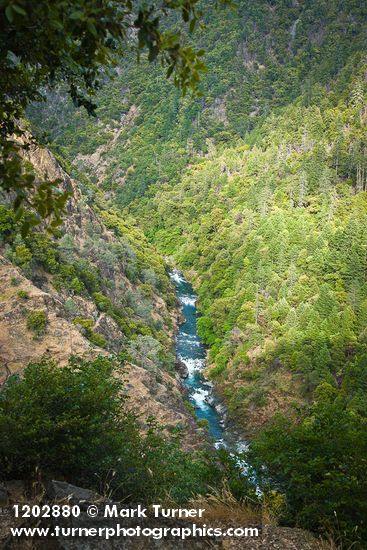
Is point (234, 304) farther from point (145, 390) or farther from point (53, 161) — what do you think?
point (145, 390)

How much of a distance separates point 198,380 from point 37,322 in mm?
34381

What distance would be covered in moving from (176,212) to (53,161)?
6511 centimetres

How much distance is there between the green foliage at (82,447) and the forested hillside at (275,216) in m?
2.06

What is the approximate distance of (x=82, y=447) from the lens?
34.5 ft

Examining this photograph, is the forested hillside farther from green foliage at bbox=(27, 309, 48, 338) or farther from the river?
green foliage at bbox=(27, 309, 48, 338)

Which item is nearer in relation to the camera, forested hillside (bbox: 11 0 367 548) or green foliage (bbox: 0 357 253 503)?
forested hillside (bbox: 11 0 367 548)

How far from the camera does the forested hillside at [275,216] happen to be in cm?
945

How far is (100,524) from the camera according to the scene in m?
6.27

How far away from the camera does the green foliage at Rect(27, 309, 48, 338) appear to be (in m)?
32.0

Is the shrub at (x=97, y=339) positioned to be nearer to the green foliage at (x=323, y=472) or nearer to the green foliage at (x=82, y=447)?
the green foliage at (x=82, y=447)

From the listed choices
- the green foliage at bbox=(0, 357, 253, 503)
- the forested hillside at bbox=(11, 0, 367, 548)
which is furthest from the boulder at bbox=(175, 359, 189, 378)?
the green foliage at bbox=(0, 357, 253, 503)

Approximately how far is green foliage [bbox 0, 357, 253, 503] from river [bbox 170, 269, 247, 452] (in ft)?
96.7

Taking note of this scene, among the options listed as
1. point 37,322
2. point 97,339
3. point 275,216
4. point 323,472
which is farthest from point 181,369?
point 323,472

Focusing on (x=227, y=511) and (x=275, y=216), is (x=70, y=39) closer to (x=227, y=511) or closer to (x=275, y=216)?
(x=227, y=511)
